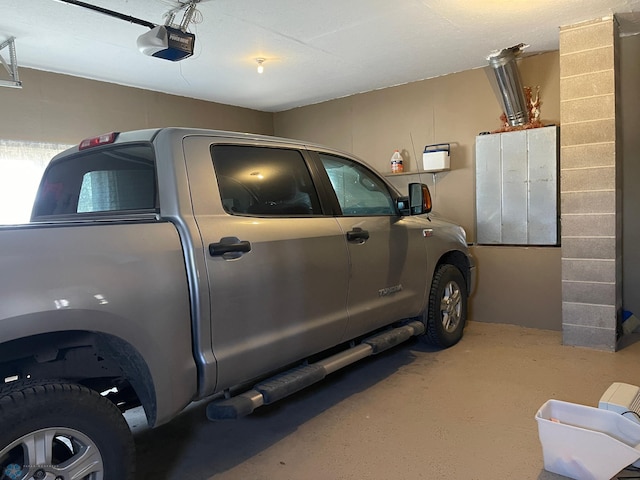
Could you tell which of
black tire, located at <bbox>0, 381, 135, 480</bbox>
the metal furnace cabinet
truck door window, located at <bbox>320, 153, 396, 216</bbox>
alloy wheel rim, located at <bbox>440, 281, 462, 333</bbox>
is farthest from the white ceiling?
black tire, located at <bbox>0, 381, 135, 480</bbox>

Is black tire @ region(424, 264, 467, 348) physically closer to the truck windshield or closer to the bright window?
the truck windshield

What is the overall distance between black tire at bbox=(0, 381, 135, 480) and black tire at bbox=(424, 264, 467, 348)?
273 cm

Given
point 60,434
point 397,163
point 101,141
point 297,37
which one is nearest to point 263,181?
point 101,141

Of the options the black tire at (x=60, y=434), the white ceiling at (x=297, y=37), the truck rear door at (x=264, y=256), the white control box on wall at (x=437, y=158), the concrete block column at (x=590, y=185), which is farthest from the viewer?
the white control box on wall at (x=437, y=158)

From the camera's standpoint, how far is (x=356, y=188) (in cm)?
352

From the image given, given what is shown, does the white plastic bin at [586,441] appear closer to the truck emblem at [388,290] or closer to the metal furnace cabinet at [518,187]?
the truck emblem at [388,290]

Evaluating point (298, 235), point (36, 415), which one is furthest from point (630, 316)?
point (36, 415)

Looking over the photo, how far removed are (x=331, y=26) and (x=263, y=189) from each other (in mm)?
1964

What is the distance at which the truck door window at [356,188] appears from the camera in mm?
3194

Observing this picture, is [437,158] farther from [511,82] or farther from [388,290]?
[388,290]

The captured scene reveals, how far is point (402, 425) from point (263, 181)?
66.1 inches

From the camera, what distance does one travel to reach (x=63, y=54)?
167 inches

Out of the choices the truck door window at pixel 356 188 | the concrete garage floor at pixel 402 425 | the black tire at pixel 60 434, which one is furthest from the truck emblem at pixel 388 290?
the black tire at pixel 60 434

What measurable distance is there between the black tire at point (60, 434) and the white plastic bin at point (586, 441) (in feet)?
6.18
